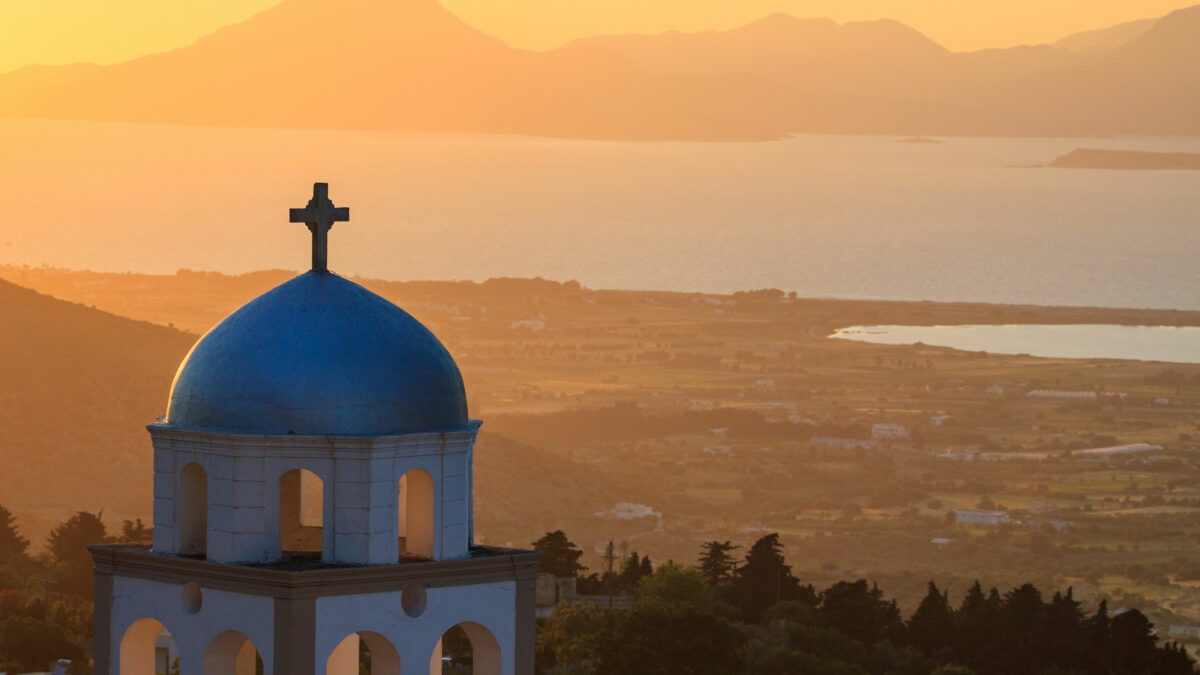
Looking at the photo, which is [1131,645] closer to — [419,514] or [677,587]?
[677,587]

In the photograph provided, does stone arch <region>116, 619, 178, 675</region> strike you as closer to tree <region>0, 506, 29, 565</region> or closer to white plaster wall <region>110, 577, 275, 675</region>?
white plaster wall <region>110, 577, 275, 675</region>

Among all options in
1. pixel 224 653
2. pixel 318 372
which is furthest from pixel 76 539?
pixel 318 372

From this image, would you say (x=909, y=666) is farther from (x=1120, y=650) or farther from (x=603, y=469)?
(x=603, y=469)

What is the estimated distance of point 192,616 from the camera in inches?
719

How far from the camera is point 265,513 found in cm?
1784

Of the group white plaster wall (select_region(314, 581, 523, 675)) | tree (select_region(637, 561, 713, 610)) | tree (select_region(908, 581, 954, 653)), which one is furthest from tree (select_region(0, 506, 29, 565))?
white plaster wall (select_region(314, 581, 523, 675))

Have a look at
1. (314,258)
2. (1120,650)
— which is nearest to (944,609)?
(1120,650)

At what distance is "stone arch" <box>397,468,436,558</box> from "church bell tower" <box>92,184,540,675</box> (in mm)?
19

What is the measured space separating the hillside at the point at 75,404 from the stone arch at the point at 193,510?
10880 cm

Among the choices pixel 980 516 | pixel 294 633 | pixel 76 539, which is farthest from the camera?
pixel 980 516

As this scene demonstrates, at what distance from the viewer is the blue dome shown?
17.7m

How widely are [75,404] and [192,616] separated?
464 feet

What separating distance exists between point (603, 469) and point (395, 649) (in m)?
174

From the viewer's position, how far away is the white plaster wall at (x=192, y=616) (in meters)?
17.7
